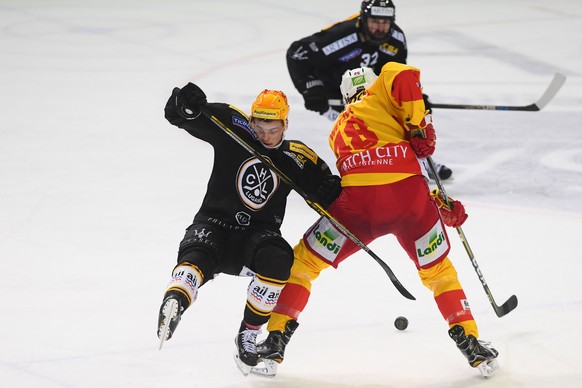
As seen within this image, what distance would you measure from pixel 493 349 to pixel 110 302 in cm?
163

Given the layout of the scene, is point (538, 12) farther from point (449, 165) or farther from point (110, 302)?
point (110, 302)

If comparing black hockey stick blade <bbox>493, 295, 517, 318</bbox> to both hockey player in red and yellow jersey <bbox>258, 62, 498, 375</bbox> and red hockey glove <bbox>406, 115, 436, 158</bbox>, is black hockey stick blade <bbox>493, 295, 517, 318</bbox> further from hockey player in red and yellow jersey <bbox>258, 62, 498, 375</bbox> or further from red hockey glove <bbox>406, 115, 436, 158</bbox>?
red hockey glove <bbox>406, 115, 436, 158</bbox>

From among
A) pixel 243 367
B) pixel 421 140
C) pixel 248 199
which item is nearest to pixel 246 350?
pixel 243 367

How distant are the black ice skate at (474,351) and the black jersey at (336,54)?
7.87 ft

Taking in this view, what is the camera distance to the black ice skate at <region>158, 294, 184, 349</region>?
335 centimetres

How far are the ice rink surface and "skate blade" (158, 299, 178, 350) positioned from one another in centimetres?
41

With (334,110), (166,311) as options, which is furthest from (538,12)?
(166,311)

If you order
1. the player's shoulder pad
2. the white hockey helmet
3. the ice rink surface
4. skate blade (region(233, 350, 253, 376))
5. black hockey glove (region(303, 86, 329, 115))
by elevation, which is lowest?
the ice rink surface

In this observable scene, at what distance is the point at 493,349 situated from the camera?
3729 millimetres

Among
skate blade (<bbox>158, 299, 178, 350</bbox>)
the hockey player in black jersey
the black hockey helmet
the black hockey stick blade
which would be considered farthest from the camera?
the black hockey helmet

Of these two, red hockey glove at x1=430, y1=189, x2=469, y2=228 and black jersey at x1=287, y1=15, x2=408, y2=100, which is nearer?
red hockey glove at x1=430, y1=189, x2=469, y2=228

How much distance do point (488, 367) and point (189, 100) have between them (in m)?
1.39

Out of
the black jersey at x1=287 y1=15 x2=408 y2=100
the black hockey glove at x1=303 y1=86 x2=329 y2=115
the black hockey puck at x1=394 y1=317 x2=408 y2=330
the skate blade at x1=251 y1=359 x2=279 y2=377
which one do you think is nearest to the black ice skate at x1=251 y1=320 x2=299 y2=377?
the skate blade at x1=251 y1=359 x2=279 y2=377

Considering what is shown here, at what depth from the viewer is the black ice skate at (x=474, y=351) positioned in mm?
3662
